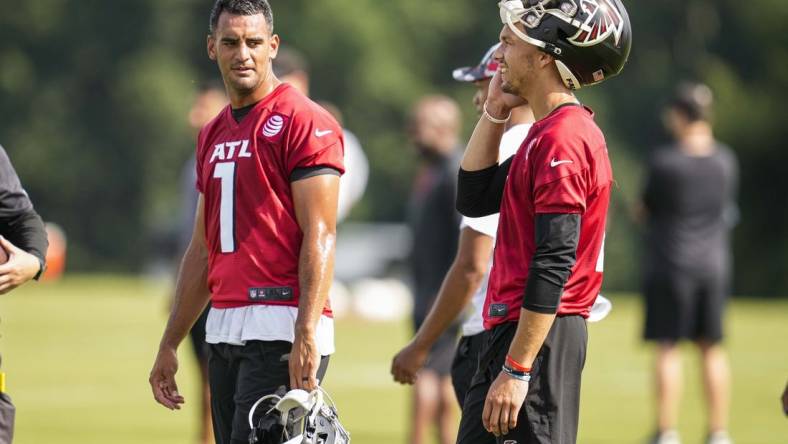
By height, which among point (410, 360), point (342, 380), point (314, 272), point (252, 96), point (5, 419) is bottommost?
point (342, 380)

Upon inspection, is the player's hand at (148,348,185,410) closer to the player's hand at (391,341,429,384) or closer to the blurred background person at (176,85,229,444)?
the player's hand at (391,341,429,384)

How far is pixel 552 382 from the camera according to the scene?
15.5 ft

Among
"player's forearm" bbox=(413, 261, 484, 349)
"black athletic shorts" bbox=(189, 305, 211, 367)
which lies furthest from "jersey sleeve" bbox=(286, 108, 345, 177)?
"black athletic shorts" bbox=(189, 305, 211, 367)

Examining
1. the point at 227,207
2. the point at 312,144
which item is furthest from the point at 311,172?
the point at 227,207

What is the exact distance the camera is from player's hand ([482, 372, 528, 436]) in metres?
4.63

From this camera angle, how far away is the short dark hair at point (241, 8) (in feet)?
17.9

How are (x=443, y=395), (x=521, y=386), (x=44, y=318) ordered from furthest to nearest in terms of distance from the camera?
(x=44, y=318)
(x=443, y=395)
(x=521, y=386)

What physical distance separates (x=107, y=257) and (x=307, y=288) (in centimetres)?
4368

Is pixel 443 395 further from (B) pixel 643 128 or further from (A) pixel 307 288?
(B) pixel 643 128

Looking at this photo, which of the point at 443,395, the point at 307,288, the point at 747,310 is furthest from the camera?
the point at 747,310

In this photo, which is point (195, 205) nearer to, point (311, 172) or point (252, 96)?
point (252, 96)

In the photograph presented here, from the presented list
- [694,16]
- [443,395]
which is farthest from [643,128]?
[443,395]

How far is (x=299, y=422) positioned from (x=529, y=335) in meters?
1.00

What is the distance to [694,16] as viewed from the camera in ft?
159
